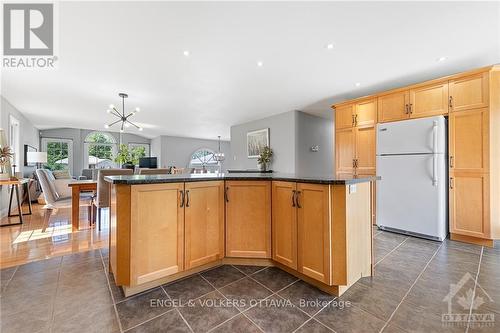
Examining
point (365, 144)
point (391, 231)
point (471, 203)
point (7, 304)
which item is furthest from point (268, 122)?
point (7, 304)

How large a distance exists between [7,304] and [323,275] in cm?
228

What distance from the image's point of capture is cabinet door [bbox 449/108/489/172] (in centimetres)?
260

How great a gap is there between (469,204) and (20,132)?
9159 millimetres

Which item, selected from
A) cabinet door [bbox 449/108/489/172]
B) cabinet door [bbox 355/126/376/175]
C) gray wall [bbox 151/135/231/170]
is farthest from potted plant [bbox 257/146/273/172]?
gray wall [bbox 151/135/231/170]

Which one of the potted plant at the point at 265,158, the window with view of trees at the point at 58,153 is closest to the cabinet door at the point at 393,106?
the potted plant at the point at 265,158

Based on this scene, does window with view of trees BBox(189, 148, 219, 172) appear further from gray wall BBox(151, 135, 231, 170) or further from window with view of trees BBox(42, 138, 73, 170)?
window with view of trees BBox(42, 138, 73, 170)

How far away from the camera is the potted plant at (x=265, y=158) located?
19.1 ft

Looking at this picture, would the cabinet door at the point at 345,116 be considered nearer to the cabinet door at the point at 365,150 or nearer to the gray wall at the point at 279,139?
the cabinet door at the point at 365,150

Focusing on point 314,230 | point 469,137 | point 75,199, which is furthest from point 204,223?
point 469,137

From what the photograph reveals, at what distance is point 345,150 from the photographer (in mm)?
3969

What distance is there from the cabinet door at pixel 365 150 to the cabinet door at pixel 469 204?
1019 mm

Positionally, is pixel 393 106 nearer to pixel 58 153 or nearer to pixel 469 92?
pixel 469 92

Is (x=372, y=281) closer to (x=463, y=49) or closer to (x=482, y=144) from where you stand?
(x=482, y=144)

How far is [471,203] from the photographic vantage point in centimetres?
269
